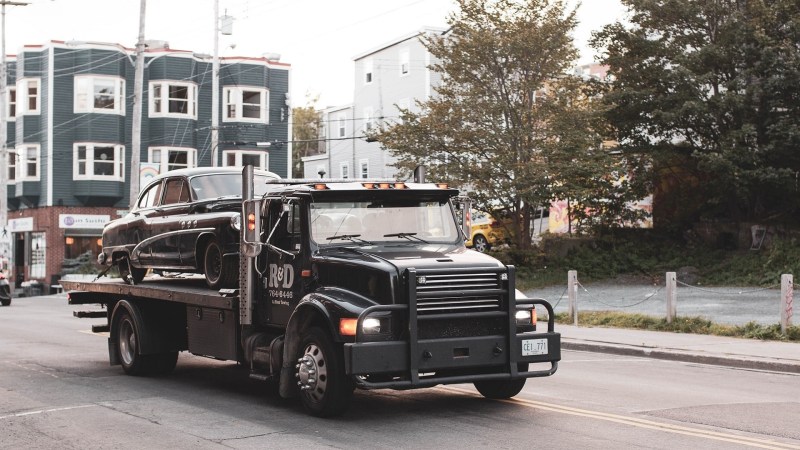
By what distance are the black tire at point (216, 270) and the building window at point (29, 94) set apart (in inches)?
1720

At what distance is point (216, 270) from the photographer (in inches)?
472

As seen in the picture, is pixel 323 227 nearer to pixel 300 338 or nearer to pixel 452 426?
pixel 300 338

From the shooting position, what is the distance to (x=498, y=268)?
31.5 feet

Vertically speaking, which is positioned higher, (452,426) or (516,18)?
(516,18)

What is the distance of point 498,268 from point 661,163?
25.6 metres

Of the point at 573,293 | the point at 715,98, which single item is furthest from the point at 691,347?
the point at 715,98

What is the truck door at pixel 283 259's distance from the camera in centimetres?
1021

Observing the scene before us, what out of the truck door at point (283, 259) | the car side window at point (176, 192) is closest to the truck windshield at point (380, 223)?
the truck door at point (283, 259)

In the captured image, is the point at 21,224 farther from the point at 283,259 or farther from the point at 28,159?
the point at 283,259

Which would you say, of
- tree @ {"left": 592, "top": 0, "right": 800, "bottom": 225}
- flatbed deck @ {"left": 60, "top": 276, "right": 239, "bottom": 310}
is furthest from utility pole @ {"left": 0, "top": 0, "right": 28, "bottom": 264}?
flatbed deck @ {"left": 60, "top": 276, "right": 239, "bottom": 310}

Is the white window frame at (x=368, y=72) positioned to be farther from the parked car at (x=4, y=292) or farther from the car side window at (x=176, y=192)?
the car side window at (x=176, y=192)

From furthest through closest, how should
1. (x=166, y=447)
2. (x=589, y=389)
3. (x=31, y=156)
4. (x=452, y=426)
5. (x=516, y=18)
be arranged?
1. (x=31, y=156)
2. (x=516, y=18)
3. (x=589, y=389)
4. (x=452, y=426)
5. (x=166, y=447)

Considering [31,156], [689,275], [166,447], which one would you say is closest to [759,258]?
[689,275]

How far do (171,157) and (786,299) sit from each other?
3961 cm
